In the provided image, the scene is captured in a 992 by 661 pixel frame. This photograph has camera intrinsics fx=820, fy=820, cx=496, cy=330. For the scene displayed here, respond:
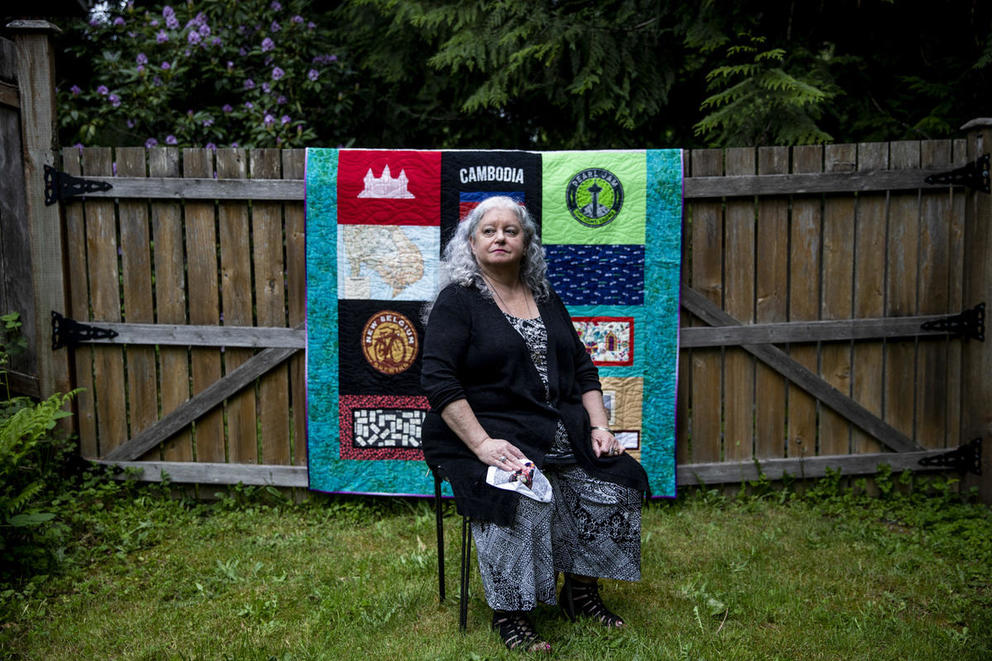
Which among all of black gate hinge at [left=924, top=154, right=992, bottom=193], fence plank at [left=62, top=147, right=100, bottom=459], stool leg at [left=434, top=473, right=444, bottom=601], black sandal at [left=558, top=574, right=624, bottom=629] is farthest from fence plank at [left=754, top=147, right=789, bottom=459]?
fence plank at [left=62, top=147, right=100, bottom=459]

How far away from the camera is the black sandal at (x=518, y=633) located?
111 inches

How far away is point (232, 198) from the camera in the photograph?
14.3 ft

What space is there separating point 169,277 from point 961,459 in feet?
14.6

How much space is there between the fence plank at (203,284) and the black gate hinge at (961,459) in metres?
3.94

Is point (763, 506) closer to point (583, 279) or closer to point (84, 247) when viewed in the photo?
point (583, 279)

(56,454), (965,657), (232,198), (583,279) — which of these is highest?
(232,198)

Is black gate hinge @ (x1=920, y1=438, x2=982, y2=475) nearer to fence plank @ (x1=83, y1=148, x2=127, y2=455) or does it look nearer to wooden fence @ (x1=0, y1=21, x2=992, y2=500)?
wooden fence @ (x1=0, y1=21, x2=992, y2=500)

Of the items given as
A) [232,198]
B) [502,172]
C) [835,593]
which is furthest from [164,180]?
[835,593]

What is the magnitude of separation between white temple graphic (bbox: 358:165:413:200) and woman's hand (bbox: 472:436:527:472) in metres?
1.82

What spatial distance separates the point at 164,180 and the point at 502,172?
1.80 meters

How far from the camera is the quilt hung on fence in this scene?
4246mm

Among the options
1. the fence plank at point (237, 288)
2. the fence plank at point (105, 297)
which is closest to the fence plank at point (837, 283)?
the fence plank at point (237, 288)

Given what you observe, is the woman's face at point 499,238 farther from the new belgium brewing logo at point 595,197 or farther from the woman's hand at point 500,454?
the new belgium brewing logo at point 595,197

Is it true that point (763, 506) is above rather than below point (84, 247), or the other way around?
below
